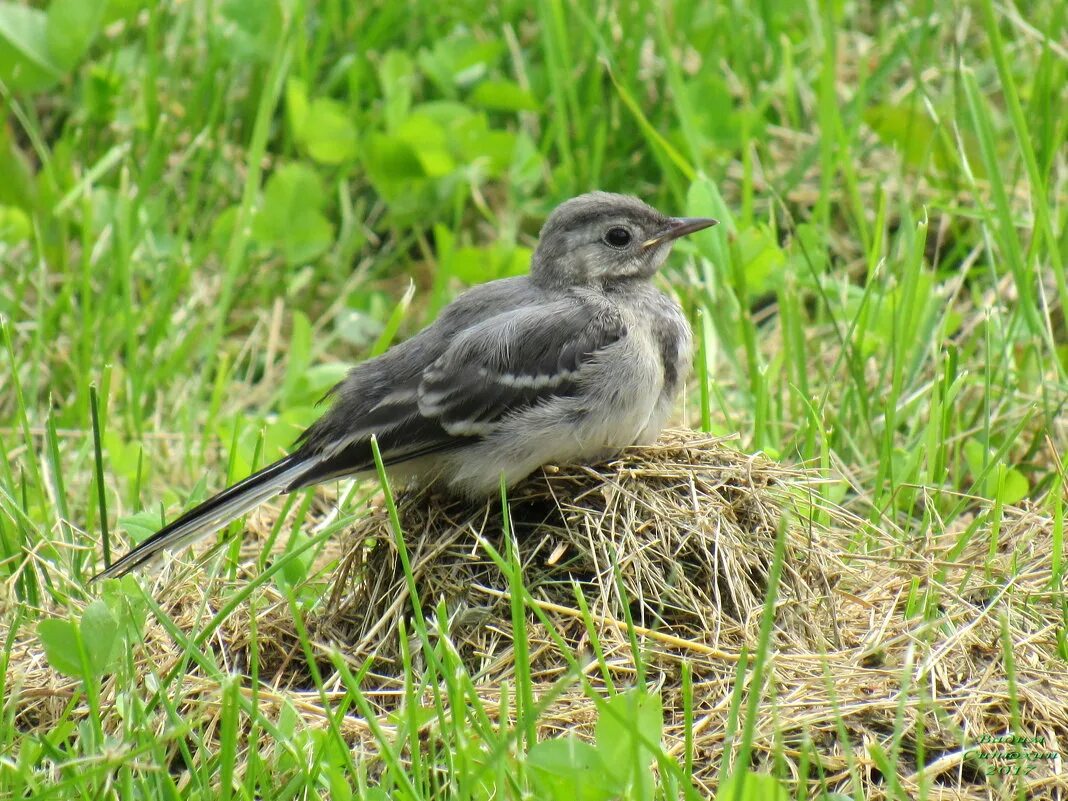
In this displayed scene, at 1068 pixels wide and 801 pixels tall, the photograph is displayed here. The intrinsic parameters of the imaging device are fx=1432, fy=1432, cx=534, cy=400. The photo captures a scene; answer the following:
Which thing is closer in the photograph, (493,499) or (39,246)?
(493,499)

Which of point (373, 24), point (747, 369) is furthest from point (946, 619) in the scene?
point (373, 24)

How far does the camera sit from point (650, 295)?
16.1ft

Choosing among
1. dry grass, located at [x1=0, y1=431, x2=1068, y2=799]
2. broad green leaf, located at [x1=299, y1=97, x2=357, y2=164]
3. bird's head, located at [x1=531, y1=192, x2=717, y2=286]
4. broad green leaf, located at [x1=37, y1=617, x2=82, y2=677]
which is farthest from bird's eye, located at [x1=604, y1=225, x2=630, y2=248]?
broad green leaf, located at [x1=299, y1=97, x2=357, y2=164]

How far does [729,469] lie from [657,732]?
1.14 m

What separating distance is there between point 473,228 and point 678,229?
250cm

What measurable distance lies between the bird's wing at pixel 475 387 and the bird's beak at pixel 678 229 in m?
0.48

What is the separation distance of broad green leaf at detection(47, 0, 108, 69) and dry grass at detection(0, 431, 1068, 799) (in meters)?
3.69

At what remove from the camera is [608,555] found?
12.9ft

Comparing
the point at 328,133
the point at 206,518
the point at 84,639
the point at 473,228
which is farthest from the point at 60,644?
the point at 473,228

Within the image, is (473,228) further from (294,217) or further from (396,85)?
(294,217)

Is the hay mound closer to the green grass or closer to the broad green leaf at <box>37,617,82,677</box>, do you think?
the green grass

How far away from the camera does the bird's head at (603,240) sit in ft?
16.0

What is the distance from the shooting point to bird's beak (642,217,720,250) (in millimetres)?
4949

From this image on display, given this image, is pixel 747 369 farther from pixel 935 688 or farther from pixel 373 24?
pixel 373 24
